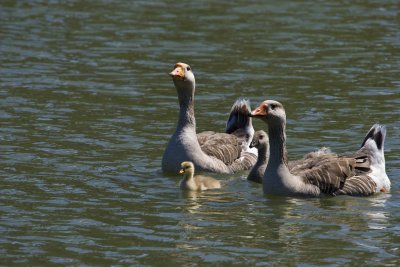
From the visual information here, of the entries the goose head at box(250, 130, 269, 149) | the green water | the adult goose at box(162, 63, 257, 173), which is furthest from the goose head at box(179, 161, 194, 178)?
the goose head at box(250, 130, 269, 149)

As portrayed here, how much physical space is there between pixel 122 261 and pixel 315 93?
9915mm

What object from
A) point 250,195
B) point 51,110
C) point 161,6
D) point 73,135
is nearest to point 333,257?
point 250,195

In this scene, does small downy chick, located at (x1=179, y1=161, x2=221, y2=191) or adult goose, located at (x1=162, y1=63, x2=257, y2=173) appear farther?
adult goose, located at (x1=162, y1=63, x2=257, y2=173)

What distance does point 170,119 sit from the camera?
19.7 m

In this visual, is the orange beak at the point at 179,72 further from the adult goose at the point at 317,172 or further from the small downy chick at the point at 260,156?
the adult goose at the point at 317,172

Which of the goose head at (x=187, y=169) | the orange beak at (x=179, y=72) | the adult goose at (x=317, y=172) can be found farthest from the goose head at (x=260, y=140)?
the orange beak at (x=179, y=72)

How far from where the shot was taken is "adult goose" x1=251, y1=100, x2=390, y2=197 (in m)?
15.1

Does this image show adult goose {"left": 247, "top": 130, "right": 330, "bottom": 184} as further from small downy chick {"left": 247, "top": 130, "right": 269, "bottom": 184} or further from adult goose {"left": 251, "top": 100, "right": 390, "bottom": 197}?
adult goose {"left": 251, "top": 100, "right": 390, "bottom": 197}

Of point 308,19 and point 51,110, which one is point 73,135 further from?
point 308,19

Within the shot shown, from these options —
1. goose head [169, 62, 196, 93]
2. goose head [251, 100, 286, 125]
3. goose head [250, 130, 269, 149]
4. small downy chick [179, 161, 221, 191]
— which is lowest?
small downy chick [179, 161, 221, 191]

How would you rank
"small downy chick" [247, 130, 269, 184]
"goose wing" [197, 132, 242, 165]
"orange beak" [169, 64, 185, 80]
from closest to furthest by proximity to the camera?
1. "small downy chick" [247, 130, 269, 184]
2. "orange beak" [169, 64, 185, 80]
3. "goose wing" [197, 132, 242, 165]

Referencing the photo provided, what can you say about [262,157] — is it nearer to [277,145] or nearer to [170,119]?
[277,145]

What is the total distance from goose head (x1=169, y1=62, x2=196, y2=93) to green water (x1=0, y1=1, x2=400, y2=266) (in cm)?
123

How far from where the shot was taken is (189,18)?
28609 mm
